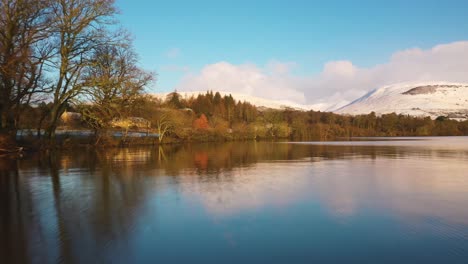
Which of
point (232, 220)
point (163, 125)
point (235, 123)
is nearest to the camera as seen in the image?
point (232, 220)

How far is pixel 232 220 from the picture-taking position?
6.84 metres

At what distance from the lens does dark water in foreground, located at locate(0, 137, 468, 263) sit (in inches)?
199

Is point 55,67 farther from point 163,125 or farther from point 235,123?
point 235,123

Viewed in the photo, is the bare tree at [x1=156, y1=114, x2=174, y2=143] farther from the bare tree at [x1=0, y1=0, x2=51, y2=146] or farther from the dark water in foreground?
the dark water in foreground

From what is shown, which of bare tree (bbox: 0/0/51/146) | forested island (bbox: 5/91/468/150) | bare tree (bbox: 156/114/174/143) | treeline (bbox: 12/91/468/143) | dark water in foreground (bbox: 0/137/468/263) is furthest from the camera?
bare tree (bbox: 156/114/174/143)

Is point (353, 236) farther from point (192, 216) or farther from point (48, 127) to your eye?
point (48, 127)

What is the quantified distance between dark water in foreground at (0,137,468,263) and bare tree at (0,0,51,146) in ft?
36.8

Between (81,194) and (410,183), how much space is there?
10.7m

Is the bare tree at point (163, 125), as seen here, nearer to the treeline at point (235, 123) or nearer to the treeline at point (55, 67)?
the treeline at point (235, 123)

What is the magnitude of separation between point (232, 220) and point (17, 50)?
65.7 feet

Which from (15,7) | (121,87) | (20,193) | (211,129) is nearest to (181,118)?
(211,129)

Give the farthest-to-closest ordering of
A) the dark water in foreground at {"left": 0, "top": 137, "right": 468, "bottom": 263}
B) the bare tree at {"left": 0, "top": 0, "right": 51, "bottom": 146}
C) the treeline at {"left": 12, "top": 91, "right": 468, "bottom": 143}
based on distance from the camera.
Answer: the treeline at {"left": 12, "top": 91, "right": 468, "bottom": 143} < the bare tree at {"left": 0, "top": 0, "right": 51, "bottom": 146} < the dark water in foreground at {"left": 0, "top": 137, "right": 468, "bottom": 263}

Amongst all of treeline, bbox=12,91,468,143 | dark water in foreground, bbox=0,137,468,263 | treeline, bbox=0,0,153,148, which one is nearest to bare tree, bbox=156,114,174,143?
treeline, bbox=12,91,468,143

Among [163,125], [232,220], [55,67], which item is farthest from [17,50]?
[163,125]
